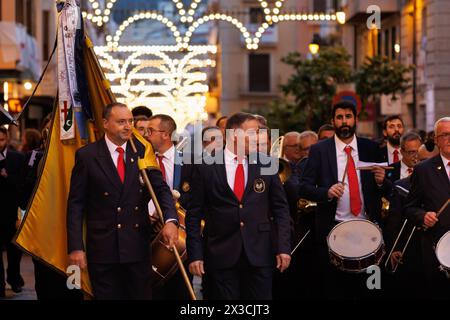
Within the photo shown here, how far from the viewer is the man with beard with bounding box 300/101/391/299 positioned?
12188mm

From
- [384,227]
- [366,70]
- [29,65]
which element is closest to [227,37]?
[29,65]

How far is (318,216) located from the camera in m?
12.4

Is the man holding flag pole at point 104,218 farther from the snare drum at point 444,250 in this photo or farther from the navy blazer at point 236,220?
the snare drum at point 444,250

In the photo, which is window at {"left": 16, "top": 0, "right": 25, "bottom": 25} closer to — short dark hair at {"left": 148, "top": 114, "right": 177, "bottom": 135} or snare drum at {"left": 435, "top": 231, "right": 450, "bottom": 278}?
short dark hair at {"left": 148, "top": 114, "right": 177, "bottom": 135}

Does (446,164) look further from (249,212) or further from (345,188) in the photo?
(249,212)

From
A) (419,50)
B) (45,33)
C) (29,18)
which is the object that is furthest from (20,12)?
(419,50)

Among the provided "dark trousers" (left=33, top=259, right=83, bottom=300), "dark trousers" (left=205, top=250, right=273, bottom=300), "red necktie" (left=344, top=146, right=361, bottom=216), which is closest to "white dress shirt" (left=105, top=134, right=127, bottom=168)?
"dark trousers" (left=205, top=250, right=273, bottom=300)

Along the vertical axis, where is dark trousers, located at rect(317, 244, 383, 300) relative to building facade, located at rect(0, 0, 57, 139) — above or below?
below

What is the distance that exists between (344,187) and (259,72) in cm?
7103

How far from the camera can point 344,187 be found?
12.1 m

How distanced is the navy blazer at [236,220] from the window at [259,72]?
237ft

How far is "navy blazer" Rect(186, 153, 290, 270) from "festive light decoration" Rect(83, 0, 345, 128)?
24.2ft
